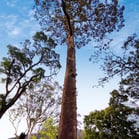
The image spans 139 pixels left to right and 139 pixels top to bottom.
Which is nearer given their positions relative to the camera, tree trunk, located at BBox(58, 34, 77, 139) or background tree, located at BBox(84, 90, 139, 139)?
tree trunk, located at BBox(58, 34, 77, 139)

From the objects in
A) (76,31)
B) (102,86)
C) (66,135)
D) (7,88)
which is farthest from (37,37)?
(66,135)

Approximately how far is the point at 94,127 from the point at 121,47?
10.4 meters

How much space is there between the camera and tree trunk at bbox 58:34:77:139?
12.3 feet

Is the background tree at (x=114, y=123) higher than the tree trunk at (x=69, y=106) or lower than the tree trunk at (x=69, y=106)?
higher

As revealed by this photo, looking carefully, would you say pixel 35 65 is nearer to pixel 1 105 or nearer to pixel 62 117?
pixel 1 105

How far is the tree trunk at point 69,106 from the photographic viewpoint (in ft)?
12.3

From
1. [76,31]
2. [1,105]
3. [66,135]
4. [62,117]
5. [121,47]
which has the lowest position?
[66,135]

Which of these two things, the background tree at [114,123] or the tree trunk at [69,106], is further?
the background tree at [114,123]

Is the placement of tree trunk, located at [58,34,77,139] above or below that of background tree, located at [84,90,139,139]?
below

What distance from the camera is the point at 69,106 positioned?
13.8ft

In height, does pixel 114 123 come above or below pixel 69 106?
above

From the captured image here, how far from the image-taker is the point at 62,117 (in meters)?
4.02

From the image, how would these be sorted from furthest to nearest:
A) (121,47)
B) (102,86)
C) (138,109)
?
(138,109) → (121,47) → (102,86)

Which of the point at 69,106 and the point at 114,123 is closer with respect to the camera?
the point at 69,106
